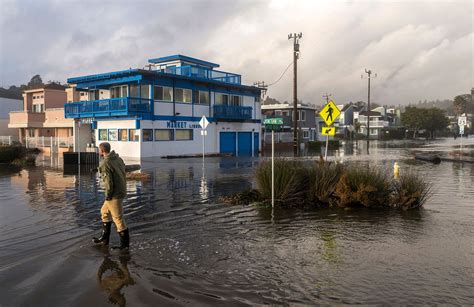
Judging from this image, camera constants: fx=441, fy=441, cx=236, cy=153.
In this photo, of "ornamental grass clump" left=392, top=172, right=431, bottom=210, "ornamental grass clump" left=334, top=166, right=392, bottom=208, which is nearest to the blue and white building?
"ornamental grass clump" left=334, top=166, right=392, bottom=208

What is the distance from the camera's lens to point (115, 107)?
33781 mm

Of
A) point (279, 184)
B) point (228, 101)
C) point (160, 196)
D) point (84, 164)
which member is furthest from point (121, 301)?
point (228, 101)

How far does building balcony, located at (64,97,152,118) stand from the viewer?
32812 mm

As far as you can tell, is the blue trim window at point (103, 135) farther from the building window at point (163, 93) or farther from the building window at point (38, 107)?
the building window at point (38, 107)

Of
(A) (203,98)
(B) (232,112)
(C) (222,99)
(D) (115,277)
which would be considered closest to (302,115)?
(B) (232,112)

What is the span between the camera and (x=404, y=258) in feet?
22.6

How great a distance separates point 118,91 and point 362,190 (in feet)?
94.4

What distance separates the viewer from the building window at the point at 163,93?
3472 cm

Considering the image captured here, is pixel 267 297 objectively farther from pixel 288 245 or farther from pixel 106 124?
pixel 106 124

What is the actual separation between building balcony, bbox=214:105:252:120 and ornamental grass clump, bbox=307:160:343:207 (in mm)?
28866

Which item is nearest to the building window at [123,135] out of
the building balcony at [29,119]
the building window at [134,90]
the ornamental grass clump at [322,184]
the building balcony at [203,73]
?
the building window at [134,90]

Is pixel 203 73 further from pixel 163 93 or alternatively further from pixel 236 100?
pixel 163 93

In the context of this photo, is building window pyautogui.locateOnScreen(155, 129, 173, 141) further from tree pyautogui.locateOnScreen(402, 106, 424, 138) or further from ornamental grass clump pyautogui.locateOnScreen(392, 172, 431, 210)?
tree pyautogui.locateOnScreen(402, 106, 424, 138)

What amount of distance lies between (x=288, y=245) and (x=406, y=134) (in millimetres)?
112782
